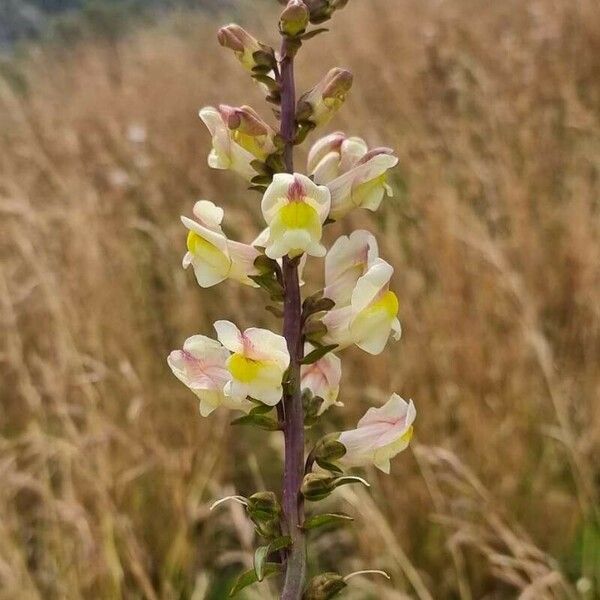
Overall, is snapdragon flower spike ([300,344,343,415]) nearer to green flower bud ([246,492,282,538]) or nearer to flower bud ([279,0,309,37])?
green flower bud ([246,492,282,538])

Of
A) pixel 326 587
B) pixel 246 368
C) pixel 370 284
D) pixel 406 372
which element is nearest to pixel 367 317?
pixel 370 284

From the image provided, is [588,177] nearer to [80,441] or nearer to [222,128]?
[80,441]

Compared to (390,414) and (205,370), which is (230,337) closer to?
(205,370)

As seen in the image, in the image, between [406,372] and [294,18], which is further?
[406,372]

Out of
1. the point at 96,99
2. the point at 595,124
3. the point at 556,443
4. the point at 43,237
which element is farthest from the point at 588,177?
the point at 96,99

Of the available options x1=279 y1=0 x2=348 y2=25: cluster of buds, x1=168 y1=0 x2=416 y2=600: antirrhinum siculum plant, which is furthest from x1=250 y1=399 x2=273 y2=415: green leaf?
x1=279 y1=0 x2=348 y2=25: cluster of buds
